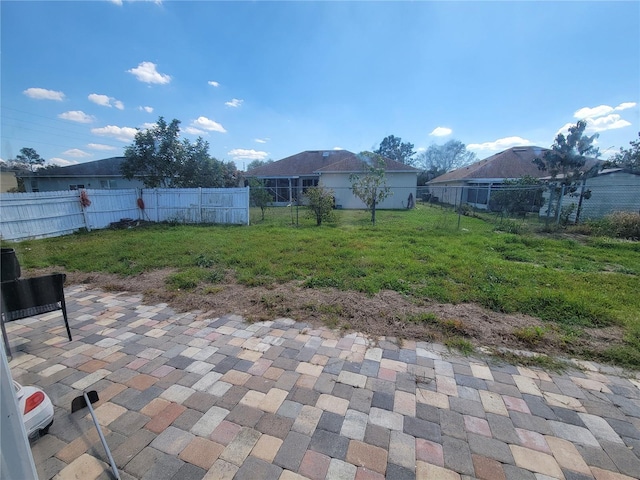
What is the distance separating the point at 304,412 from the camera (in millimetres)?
1939

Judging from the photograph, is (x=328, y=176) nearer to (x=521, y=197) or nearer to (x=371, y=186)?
(x=371, y=186)

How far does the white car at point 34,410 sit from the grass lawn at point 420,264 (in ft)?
6.45

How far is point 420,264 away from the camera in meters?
5.20

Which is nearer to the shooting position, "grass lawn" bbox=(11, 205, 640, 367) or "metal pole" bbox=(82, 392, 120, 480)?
"metal pole" bbox=(82, 392, 120, 480)

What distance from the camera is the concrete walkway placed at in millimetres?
1575

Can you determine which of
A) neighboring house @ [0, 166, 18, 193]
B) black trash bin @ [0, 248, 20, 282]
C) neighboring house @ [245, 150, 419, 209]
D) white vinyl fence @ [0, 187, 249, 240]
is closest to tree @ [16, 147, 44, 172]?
neighboring house @ [0, 166, 18, 193]

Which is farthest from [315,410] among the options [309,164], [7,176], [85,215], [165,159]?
[309,164]

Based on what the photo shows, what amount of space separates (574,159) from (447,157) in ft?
122

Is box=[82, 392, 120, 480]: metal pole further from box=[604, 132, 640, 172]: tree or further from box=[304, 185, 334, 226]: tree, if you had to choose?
box=[604, 132, 640, 172]: tree

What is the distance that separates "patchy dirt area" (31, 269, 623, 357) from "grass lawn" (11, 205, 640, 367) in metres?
0.17

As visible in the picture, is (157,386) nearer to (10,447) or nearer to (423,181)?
(10,447)

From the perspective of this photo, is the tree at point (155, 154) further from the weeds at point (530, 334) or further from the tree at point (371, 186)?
the weeds at point (530, 334)

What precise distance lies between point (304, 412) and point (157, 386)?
1194 millimetres

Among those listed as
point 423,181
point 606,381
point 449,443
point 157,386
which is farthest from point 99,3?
point 423,181
